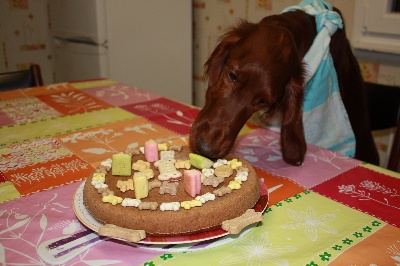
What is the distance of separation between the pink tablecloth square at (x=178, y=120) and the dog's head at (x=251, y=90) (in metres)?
0.25

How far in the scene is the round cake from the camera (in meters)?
0.59

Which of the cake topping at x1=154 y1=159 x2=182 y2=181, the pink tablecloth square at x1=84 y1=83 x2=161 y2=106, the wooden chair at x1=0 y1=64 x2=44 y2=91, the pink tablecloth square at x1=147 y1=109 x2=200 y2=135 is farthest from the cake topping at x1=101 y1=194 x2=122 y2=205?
the wooden chair at x1=0 y1=64 x2=44 y2=91

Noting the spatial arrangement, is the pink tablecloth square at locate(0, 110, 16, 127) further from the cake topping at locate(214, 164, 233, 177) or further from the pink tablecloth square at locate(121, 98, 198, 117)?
the cake topping at locate(214, 164, 233, 177)

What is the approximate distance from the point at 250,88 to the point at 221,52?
17cm

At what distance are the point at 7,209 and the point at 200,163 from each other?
Answer: 37 centimetres

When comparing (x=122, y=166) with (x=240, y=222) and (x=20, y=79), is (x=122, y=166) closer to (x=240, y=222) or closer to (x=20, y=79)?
(x=240, y=222)

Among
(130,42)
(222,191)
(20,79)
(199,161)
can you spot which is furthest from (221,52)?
(130,42)

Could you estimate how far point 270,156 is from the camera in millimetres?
1027

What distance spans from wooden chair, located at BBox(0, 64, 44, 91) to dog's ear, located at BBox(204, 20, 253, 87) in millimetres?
1013

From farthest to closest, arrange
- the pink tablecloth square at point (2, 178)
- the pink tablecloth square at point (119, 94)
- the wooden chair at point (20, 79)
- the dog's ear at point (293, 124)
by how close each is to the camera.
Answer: the wooden chair at point (20, 79), the pink tablecloth square at point (119, 94), the dog's ear at point (293, 124), the pink tablecloth square at point (2, 178)

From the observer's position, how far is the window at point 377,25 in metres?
1.76

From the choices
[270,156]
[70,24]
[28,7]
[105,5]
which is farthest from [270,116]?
[28,7]

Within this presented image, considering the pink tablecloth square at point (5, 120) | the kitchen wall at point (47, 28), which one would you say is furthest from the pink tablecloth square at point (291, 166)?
the kitchen wall at point (47, 28)

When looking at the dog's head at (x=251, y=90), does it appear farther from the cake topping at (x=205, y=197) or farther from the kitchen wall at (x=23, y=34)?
the kitchen wall at (x=23, y=34)
